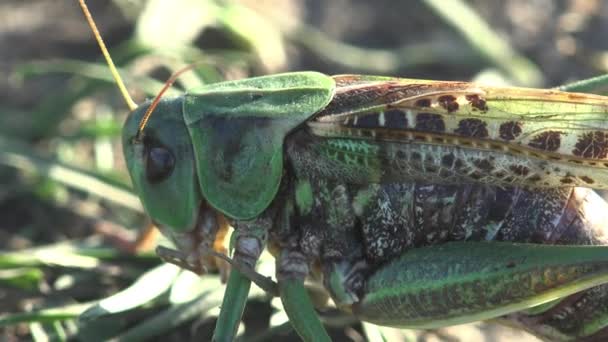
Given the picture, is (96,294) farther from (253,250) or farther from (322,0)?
(322,0)

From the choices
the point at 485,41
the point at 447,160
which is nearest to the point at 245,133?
the point at 447,160

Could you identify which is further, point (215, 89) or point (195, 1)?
point (195, 1)

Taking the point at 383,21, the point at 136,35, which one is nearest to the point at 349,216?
the point at 136,35

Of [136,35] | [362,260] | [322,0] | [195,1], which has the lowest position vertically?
[362,260]

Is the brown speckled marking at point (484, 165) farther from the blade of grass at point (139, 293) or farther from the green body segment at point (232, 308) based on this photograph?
the blade of grass at point (139, 293)

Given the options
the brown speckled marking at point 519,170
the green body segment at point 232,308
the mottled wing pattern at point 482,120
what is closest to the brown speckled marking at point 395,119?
the mottled wing pattern at point 482,120

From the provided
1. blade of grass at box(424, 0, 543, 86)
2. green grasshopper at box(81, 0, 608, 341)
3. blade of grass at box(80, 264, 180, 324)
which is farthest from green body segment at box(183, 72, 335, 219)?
blade of grass at box(424, 0, 543, 86)

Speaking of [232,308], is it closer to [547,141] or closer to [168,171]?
[168,171]
